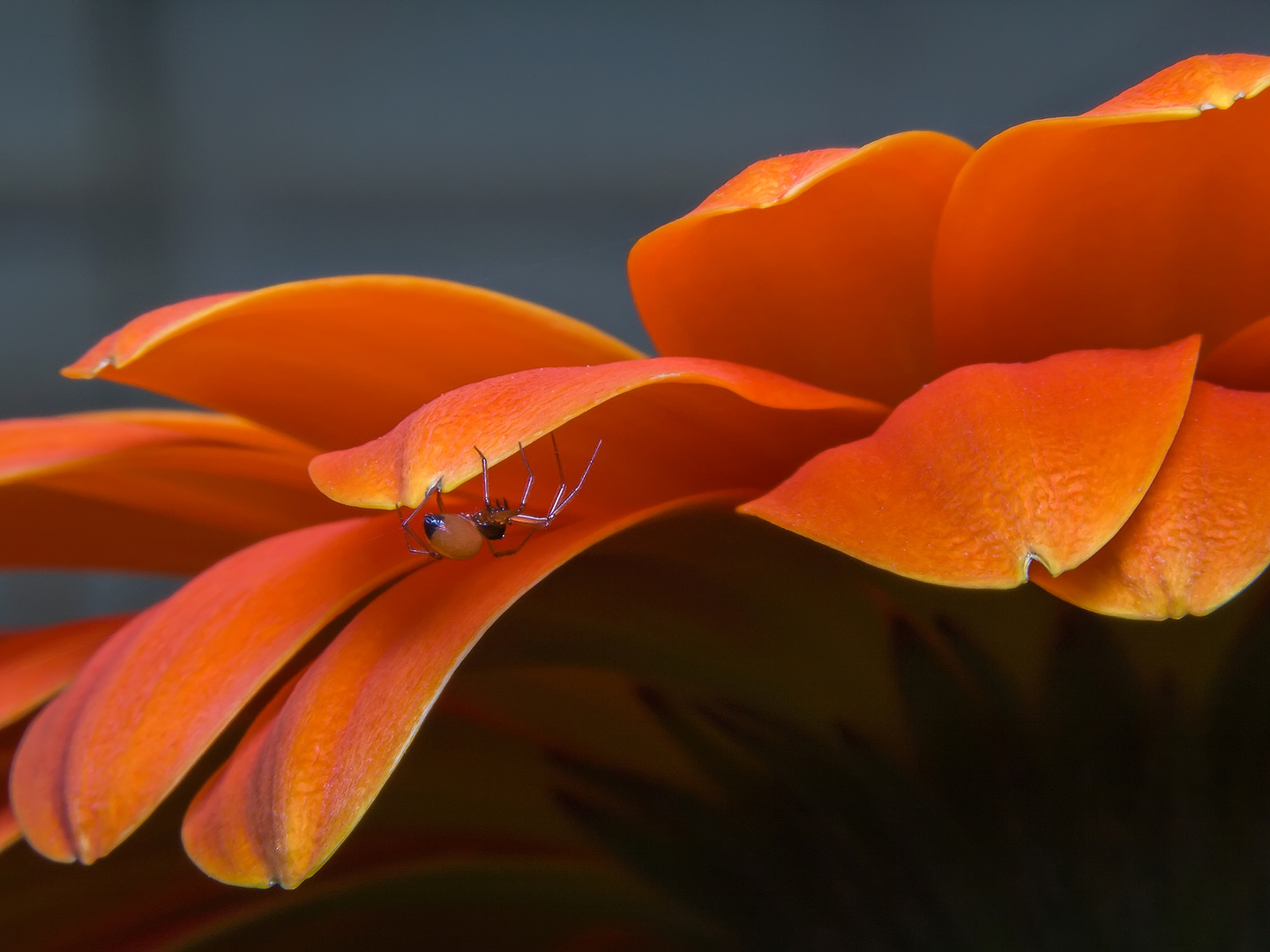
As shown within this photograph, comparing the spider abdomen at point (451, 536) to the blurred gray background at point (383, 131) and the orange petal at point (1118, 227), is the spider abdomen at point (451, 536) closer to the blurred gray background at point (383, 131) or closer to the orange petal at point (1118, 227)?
the orange petal at point (1118, 227)

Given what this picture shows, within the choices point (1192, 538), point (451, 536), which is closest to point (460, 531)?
point (451, 536)

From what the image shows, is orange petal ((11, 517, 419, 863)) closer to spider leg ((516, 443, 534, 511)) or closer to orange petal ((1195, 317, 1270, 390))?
spider leg ((516, 443, 534, 511))

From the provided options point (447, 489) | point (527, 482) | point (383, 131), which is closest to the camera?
point (447, 489)

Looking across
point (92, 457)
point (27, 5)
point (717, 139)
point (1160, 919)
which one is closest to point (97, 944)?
point (92, 457)

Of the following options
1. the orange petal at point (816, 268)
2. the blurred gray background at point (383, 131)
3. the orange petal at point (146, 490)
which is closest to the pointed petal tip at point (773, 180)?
the orange petal at point (816, 268)

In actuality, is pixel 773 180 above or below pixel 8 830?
above

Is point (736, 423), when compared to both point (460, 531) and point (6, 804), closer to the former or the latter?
point (460, 531)

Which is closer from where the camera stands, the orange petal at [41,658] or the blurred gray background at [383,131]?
the orange petal at [41,658]
